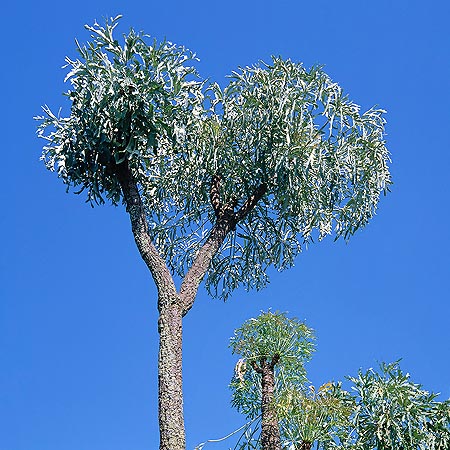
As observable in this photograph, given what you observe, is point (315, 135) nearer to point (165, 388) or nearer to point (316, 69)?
point (316, 69)

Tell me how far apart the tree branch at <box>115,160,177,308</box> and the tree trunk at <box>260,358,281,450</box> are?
64.8 inches

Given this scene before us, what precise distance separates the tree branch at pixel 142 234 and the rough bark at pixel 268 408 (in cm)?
156

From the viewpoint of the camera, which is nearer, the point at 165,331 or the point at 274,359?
the point at 165,331

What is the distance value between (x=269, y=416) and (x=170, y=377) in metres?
1.40

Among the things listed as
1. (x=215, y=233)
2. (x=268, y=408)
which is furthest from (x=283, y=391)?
(x=215, y=233)

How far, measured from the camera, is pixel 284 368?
977 centimetres

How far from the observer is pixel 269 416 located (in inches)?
A: 363

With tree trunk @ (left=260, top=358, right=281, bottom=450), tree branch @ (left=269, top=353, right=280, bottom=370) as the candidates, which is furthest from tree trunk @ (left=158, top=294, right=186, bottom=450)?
tree branch @ (left=269, top=353, right=280, bottom=370)

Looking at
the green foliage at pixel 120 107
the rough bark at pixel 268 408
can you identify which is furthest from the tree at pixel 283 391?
the green foliage at pixel 120 107

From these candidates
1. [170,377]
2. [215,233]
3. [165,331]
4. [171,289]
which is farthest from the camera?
[215,233]

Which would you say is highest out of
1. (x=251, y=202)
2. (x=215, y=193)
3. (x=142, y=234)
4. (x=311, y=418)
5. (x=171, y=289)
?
(x=215, y=193)

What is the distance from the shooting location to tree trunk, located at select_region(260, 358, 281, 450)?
9.09 m

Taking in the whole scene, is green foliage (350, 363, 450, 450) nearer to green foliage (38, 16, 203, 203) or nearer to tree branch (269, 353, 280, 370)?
tree branch (269, 353, 280, 370)

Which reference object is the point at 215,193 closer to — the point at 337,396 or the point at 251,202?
the point at 251,202
